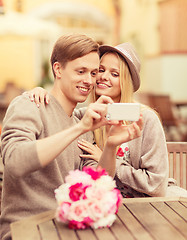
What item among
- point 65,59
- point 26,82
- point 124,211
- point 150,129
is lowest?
point 26,82

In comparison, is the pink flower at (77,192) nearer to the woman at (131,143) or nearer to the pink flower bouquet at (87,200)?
the pink flower bouquet at (87,200)

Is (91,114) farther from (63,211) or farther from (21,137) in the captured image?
(63,211)

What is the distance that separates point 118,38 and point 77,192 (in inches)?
572

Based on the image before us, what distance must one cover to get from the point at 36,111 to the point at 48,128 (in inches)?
3.9

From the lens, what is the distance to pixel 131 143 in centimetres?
257

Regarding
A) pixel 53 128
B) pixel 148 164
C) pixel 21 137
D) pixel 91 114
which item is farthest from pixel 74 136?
pixel 148 164

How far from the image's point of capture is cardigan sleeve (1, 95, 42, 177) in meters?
1.76

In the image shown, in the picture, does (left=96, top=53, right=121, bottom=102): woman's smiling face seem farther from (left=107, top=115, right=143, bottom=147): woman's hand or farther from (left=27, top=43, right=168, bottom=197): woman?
(left=107, top=115, right=143, bottom=147): woman's hand

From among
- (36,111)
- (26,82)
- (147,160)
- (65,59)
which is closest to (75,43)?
(65,59)

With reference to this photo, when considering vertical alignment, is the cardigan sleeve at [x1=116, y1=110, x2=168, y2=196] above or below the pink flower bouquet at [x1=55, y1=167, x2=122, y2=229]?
below

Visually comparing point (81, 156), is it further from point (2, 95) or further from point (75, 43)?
point (2, 95)

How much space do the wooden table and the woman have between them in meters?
0.41

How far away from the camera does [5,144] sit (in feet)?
6.18

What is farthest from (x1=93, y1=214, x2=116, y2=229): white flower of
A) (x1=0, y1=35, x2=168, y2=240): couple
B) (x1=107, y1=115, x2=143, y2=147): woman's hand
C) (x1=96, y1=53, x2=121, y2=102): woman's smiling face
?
(x1=96, y1=53, x2=121, y2=102): woman's smiling face
